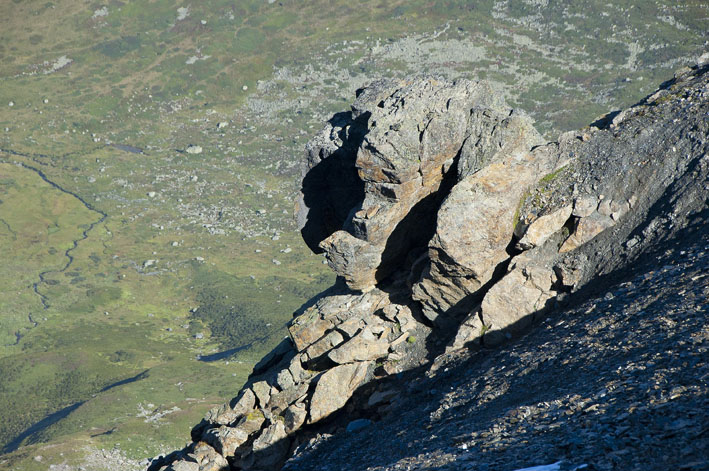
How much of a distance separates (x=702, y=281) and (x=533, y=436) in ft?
44.6

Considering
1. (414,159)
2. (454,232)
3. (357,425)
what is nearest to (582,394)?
(454,232)

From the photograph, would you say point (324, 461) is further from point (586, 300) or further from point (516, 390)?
point (586, 300)

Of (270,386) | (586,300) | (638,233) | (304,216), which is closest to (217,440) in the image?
(270,386)

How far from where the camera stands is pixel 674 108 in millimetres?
44562

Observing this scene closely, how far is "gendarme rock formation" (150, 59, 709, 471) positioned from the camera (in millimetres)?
41469

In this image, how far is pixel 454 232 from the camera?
141 ft

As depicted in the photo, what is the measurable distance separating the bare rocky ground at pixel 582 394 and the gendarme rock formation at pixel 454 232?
2287mm

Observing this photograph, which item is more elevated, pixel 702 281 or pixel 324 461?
pixel 702 281

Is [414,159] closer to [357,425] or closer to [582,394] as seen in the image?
[357,425]

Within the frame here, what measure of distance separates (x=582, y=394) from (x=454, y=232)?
1641 centimetres

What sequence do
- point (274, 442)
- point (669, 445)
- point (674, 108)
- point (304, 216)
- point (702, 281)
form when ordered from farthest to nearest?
point (304, 216) → point (274, 442) → point (674, 108) → point (702, 281) → point (669, 445)

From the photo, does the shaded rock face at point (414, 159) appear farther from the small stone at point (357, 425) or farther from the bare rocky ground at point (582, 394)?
the small stone at point (357, 425)

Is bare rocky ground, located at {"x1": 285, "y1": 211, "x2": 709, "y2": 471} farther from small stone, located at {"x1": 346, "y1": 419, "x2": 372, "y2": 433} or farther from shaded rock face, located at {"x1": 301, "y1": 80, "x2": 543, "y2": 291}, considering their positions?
shaded rock face, located at {"x1": 301, "y1": 80, "x2": 543, "y2": 291}

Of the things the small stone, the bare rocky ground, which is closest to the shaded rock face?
the bare rocky ground
